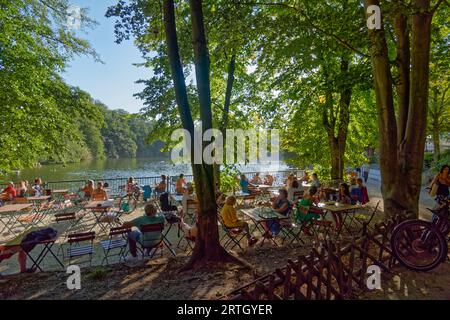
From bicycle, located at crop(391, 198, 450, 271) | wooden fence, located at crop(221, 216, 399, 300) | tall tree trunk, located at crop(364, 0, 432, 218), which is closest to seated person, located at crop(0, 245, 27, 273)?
wooden fence, located at crop(221, 216, 399, 300)

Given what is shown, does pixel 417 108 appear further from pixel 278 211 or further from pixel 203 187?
pixel 203 187

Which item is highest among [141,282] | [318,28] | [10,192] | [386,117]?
[318,28]

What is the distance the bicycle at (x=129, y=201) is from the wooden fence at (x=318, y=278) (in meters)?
7.21

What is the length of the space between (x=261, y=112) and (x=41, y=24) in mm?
10666

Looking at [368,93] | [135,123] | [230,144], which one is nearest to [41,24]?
[230,144]

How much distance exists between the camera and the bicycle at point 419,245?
4.64 metres

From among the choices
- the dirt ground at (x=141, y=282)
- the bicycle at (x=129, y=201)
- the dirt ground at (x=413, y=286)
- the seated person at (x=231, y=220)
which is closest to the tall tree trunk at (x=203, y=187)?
the dirt ground at (x=141, y=282)

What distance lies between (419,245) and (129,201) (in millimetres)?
11664

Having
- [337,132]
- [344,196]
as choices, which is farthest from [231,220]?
[337,132]

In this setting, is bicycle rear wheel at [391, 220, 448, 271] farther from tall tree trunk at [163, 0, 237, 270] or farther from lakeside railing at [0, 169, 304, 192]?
lakeside railing at [0, 169, 304, 192]

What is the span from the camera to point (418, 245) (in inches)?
197

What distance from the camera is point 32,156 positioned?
415 inches
